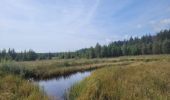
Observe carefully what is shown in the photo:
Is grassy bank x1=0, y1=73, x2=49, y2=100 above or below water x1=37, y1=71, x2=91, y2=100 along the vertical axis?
above

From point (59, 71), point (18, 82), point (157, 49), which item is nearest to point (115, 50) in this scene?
point (157, 49)

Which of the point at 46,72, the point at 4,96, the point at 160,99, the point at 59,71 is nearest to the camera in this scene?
the point at 160,99

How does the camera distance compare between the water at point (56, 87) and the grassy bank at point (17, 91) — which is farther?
the water at point (56, 87)

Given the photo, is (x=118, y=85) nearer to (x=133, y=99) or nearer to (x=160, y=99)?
(x=133, y=99)

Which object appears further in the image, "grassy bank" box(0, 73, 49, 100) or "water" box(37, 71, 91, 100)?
"water" box(37, 71, 91, 100)

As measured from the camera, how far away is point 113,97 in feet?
29.9

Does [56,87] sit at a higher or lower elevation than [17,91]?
lower

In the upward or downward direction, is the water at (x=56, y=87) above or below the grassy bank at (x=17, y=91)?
below

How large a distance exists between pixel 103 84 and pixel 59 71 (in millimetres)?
17445

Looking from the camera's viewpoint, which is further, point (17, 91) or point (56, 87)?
point (56, 87)

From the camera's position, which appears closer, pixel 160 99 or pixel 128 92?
pixel 160 99

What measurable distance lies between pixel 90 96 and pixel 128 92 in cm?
164

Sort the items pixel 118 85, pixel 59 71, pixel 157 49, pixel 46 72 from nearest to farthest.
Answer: pixel 118 85
pixel 46 72
pixel 59 71
pixel 157 49

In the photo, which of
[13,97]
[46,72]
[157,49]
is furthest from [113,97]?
[157,49]
